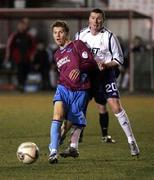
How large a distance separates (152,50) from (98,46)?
17.6 m

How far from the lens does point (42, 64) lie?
28.1 m

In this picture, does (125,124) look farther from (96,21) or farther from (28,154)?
(28,154)

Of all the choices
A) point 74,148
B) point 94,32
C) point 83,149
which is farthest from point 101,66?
point 83,149

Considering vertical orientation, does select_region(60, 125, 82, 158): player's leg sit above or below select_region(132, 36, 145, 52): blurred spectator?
above

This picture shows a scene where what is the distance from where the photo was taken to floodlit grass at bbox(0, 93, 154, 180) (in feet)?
30.4

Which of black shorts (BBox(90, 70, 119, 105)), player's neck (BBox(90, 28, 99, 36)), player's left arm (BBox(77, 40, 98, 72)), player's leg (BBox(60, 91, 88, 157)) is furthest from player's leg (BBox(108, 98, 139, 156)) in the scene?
player's neck (BBox(90, 28, 99, 36))

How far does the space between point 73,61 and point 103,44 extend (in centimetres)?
126

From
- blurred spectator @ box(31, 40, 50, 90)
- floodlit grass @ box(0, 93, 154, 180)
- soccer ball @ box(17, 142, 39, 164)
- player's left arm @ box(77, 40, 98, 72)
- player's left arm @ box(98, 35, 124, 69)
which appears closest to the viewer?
floodlit grass @ box(0, 93, 154, 180)

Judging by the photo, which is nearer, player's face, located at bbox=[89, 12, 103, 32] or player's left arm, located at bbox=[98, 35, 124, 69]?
player's face, located at bbox=[89, 12, 103, 32]

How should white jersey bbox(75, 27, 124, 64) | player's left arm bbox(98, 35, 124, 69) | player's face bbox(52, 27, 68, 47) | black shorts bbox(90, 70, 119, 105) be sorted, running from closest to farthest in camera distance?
player's face bbox(52, 27, 68, 47), player's left arm bbox(98, 35, 124, 69), black shorts bbox(90, 70, 119, 105), white jersey bbox(75, 27, 124, 64)

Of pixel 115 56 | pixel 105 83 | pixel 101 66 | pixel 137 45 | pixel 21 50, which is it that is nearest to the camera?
pixel 101 66

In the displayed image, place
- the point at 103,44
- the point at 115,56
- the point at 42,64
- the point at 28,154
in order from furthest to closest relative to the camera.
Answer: the point at 42,64 → the point at 103,44 → the point at 115,56 → the point at 28,154

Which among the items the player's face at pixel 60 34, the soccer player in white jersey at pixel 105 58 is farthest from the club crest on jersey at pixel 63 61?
the soccer player in white jersey at pixel 105 58

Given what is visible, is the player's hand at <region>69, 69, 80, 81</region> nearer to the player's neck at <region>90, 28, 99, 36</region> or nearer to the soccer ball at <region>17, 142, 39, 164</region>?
the soccer ball at <region>17, 142, 39, 164</region>
